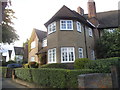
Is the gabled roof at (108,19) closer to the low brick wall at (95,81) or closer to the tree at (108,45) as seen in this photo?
the tree at (108,45)

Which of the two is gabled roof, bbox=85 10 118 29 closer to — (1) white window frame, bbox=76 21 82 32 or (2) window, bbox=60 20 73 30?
(1) white window frame, bbox=76 21 82 32

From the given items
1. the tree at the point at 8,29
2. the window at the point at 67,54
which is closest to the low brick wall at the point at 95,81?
the window at the point at 67,54

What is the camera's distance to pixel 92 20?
21.4m

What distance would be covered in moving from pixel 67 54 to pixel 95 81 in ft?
29.3

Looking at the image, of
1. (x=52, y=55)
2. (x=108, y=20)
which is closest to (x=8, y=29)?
(x=52, y=55)

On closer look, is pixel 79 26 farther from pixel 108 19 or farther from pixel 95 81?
pixel 95 81

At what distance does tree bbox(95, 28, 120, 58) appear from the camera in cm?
1669

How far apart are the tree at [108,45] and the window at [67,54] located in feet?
18.9

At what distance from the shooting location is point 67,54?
15.0 meters

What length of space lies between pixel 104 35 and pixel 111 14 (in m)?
8.01

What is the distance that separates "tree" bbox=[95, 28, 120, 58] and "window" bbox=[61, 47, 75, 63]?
5766 millimetres

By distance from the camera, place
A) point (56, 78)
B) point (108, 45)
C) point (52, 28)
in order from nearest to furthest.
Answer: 1. point (56, 78)
2. point (52, 28)
3. point (108, 45)

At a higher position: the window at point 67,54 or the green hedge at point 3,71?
the window at point 67,54

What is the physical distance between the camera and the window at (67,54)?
14.9 metres
